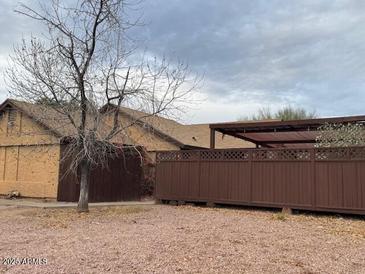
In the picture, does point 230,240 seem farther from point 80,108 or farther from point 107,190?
point 107,190

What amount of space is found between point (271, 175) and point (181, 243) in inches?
280

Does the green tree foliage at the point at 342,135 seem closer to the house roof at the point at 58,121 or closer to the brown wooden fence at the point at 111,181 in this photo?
the house roof at the point at 58,121

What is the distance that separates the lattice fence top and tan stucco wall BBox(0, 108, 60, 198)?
4.72m

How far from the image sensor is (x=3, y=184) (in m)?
19.8

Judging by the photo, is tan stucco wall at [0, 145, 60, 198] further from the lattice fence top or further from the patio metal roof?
the patio metal roof

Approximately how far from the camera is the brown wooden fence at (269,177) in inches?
507

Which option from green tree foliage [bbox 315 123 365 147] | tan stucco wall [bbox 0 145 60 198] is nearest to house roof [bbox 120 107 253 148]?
tan stucco wall [bbox 0 145 60 198]

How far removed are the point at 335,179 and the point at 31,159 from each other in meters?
12.9

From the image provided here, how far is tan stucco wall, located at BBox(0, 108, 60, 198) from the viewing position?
18078mm

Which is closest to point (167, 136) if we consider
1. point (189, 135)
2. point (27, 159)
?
point (189, 135)

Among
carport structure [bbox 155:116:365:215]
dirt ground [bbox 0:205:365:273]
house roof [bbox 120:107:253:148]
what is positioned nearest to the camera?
dirt ground [bbox 0:205:365:273]

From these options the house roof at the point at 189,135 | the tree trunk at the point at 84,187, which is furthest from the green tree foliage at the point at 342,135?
the tree trunk at the point at 84,187

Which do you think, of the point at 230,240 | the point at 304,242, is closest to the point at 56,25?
the point at 230,240

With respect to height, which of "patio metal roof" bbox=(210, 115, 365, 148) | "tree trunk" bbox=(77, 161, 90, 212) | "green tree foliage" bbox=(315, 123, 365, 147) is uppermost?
"patio metal roof" bbox=(210, 115, 365, 148)
